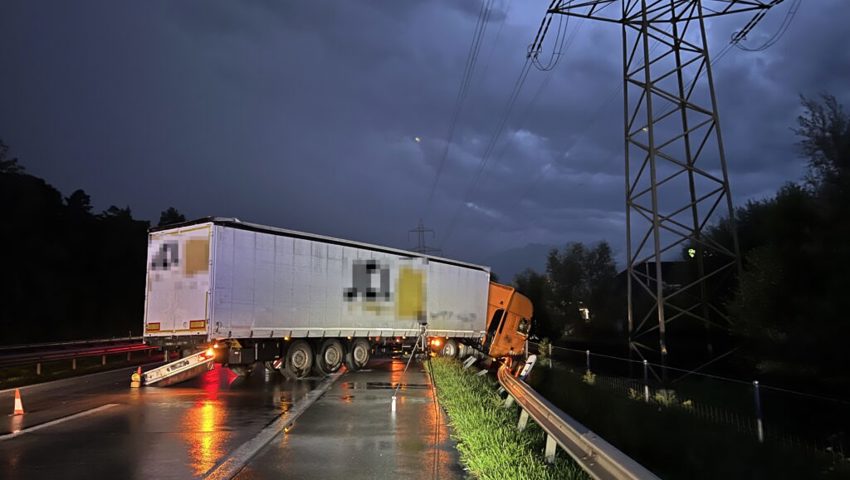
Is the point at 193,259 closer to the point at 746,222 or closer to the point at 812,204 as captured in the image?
the point at 812,204

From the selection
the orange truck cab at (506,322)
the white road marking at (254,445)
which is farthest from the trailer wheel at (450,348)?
the white road marking at (254,445)

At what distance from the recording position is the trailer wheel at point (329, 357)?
1867cm

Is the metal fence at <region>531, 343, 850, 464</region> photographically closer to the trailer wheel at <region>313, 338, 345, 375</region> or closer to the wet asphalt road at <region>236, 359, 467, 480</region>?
the wet asphalt road at <region>236, 359, 467, 480</region>

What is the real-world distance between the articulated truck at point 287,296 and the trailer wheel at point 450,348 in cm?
63

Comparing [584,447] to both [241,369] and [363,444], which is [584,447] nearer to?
[363,444]

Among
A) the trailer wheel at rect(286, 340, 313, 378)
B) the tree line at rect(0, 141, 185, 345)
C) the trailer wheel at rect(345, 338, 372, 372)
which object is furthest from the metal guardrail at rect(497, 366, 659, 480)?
the tree line at rect(0, 141, 185, 345)

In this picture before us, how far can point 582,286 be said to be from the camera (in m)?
61.2

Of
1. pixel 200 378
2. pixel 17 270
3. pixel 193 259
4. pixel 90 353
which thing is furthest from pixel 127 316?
pixel 193 259

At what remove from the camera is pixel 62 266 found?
40.1 m

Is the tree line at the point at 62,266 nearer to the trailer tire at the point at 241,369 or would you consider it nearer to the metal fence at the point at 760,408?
the trailer tire at the point at 241,369

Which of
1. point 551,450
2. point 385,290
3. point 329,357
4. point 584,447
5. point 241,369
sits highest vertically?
point 385,290

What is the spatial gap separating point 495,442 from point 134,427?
595 centimetres

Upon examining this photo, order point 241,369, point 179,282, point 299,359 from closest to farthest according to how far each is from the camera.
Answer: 1. point 179,282
2. point 241,369
3. point 299,359

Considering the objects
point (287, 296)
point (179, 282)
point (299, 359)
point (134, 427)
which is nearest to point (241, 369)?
point (299, 359)
